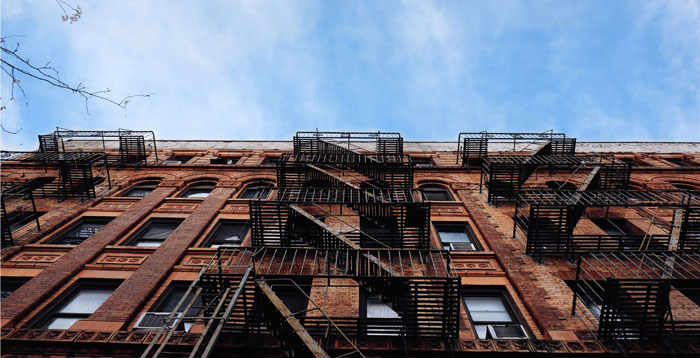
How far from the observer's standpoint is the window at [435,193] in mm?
16534

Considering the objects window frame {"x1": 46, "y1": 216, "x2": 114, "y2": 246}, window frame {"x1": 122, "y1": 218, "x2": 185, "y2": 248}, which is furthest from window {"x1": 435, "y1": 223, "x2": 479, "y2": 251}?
window frame {"x1": 46, "y1": 216, "x2": 114, "y2": 246}

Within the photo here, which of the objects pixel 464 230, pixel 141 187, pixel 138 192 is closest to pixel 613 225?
pixel 464 230

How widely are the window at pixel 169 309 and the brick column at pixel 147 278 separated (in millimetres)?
312

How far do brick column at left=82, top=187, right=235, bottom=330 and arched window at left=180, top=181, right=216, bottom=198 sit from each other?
138 inches

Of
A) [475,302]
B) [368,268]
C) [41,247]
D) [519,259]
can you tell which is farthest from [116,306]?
[519,259]

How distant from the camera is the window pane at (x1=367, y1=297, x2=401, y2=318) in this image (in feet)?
28.7

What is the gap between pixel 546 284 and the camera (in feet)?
30.4

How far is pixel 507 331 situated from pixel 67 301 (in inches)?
435

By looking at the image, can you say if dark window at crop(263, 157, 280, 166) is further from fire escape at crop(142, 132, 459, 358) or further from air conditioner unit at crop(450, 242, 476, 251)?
air conditioner unit at crop(450, 242, 476, 251)

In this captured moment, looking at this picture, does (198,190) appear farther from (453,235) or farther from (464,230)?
(464,230)

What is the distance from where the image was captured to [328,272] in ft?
25.1

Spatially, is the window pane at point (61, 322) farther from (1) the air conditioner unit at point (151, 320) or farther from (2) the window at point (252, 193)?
(2) the window at point (252, 193)

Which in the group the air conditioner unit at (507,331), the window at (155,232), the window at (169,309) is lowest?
the air conditioner unit at (507,331)

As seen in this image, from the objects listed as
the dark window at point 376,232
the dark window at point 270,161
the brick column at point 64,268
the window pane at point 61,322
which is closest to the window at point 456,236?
the dark window at point 376,232
